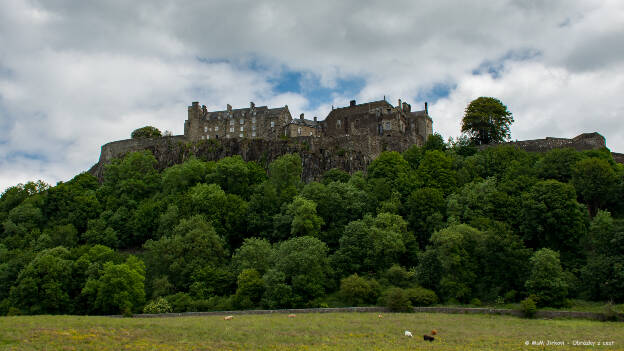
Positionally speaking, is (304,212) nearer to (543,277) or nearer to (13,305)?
(543,277)

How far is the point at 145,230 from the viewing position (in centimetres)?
6562

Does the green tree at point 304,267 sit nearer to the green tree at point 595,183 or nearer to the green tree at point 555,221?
the green tree at point 555,221

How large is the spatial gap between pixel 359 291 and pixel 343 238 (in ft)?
28.8

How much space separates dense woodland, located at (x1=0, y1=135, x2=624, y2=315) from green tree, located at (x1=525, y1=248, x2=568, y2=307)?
0.10m

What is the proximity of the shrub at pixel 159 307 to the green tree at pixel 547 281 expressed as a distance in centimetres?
2822

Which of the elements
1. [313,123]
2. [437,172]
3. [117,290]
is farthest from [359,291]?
[313,123]

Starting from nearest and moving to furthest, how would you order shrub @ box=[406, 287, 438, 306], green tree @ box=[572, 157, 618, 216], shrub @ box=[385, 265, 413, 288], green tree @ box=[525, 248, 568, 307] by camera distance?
green tree @ box=[525, 248, 568, 307], shrub @ box=[406, 287, 438, 306], shrub @ box=[385, 265, 413, 288], green tree @ box=[572, 157, 618, 216]

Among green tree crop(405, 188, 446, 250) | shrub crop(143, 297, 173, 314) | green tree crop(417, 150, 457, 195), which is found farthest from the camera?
green tree crop(417, 150, 457, 195)

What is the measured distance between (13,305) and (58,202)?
2519 centimetres

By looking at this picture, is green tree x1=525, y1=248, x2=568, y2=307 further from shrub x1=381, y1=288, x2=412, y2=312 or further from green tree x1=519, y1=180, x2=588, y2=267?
shrub x1=381, y1=288, x2=412, y2=312

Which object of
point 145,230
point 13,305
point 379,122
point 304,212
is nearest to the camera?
point 13,305

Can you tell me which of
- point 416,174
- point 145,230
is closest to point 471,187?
point 416,174

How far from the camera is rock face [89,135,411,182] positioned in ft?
235

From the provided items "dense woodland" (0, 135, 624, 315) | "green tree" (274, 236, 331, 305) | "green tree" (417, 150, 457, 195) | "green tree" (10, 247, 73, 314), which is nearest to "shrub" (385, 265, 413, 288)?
"dense woodland" (0, 135, 624, 315)
